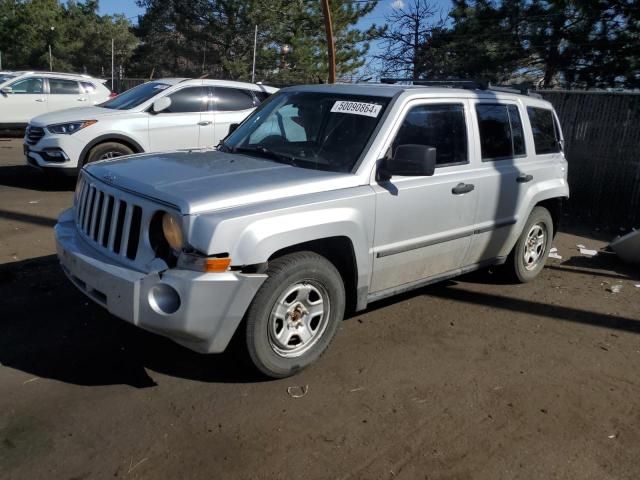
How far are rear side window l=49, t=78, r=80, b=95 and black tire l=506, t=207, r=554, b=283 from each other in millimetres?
13335

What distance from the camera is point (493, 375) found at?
164 inches

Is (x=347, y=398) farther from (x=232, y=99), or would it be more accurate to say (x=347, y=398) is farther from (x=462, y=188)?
(x=232, y=99)

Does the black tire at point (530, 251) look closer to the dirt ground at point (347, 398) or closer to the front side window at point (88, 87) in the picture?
the dirt ground at point (347, 398)

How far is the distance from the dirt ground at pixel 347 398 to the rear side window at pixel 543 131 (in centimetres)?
156

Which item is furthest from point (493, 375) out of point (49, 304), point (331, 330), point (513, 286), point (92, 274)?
point (49, 304)

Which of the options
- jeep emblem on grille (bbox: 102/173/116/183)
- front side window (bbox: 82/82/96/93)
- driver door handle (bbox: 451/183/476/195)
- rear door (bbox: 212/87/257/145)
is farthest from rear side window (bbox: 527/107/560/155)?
front side window (bbox: 82/82/96/93)

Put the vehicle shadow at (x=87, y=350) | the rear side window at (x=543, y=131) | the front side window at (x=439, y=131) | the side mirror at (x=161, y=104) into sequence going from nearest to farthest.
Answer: the vehicle shadow at (x=87, y=350) → the front side window at (x=439, y=131) → the rear side window at (x=543, y=131) → the side mirror at (x=161, y=104)

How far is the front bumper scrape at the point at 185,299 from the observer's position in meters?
3.30

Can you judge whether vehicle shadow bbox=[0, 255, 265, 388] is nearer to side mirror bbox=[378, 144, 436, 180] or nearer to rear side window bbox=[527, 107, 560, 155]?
side mirror bbox=[378, 144, 436, 180]

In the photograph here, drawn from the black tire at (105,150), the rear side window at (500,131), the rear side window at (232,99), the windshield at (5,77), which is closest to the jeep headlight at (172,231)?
the rear side window at (500,131)

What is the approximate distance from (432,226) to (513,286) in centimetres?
192

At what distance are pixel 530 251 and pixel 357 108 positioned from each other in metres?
2.63

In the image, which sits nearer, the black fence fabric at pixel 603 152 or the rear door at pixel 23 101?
the black fence fabric at pixel 603 152

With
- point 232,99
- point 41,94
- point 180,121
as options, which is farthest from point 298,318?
point 41,94
